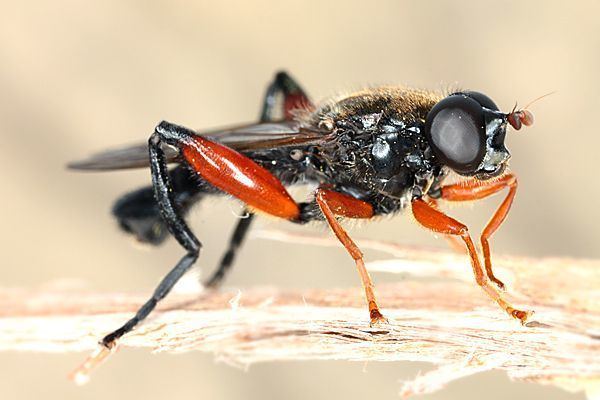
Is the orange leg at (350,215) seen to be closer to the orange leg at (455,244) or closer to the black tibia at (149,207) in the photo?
the orange leg at (455,244)

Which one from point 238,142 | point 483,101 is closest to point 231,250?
point 238,142

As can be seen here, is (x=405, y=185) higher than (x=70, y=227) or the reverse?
higher

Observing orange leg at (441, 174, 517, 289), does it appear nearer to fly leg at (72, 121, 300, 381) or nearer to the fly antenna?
the fly antenna

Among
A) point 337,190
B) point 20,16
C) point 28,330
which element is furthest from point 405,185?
point 20,16

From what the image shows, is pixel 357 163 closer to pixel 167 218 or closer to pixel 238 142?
pixel 238 142

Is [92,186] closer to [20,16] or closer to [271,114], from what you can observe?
[20,16]

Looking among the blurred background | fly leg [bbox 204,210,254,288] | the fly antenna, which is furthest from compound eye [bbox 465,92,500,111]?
the blurred background
